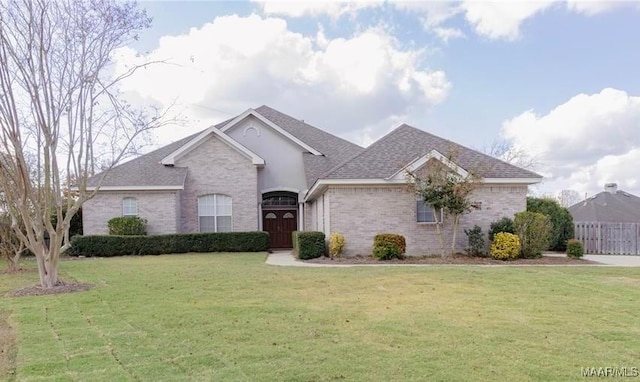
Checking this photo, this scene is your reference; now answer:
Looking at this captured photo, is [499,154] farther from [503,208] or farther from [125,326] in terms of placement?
[125,326]

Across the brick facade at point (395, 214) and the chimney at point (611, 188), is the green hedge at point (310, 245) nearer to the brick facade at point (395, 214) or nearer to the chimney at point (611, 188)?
the brick facade at point (395, 214)

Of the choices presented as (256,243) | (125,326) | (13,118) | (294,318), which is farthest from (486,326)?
(256,243)

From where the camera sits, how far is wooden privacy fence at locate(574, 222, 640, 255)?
19.4 metres

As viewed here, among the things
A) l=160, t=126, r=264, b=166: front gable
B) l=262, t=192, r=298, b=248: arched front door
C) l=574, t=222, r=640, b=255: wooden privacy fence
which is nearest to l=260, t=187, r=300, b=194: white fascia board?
l=262, t=192, r=298, b=248: arched front door

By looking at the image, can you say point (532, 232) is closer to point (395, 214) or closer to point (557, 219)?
point (557, 219)

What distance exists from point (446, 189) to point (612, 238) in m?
8.90

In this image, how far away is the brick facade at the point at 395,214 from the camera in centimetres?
1786

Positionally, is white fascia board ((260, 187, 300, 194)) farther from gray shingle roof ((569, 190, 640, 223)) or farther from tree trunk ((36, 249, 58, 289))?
gray shingle roof ((569, 190, 640, 223))

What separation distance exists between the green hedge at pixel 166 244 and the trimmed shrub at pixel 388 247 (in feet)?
22.4

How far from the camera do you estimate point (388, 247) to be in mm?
16625

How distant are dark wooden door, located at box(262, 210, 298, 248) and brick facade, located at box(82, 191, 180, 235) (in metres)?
5.27

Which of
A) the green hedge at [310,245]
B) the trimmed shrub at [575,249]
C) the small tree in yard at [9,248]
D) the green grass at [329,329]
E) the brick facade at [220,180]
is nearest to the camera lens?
the green grass at [329,329]

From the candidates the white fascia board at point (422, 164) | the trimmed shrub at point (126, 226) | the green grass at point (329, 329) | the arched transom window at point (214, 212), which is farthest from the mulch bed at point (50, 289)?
the arched transom window at point (214, 212)

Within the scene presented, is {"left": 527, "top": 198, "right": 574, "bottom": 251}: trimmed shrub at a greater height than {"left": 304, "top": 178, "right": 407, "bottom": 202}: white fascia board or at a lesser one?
lesser
